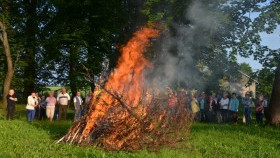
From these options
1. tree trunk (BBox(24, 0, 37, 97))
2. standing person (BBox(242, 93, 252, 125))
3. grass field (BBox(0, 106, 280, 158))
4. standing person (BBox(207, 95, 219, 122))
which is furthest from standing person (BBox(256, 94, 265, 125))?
tree trunk (BBox(24, 0, 37, 97))

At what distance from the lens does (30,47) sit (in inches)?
1321

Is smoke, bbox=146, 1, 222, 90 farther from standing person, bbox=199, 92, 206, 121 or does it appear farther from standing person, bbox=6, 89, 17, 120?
standing person, bbox=6, 89, 17, 120

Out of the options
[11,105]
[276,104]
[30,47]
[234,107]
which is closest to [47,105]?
[11,105]

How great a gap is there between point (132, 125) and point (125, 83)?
64.5 inches

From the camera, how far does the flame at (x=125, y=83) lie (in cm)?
1176

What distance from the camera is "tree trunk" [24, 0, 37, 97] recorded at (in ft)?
111

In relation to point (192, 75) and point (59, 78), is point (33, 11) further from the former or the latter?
point (192, 75)

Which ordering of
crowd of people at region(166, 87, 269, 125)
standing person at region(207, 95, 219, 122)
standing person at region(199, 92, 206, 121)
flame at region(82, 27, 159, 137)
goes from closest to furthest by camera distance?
flame at region(82, 27, 159, 137)
crowd of people at region(166, 87, 269, 125)
standing person at region(207, 95, 219, 122)
standing person at region(199, 92, 206, 121)

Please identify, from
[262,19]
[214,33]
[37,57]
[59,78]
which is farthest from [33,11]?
[262,19]

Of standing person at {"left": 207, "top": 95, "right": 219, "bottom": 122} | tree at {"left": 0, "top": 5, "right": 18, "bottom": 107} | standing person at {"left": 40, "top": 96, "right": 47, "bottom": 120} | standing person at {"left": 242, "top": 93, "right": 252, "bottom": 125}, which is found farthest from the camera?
tree at {"left": 0, "top": 5, "right": 18, "bottom": 107}

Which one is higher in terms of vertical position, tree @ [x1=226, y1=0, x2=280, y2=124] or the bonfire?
tree @ [x1=226, y1=0, x2=280, y2=124]

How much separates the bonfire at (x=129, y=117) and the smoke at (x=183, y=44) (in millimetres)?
7748

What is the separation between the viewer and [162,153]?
10.4 meters

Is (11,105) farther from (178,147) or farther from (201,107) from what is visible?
(178,147)
